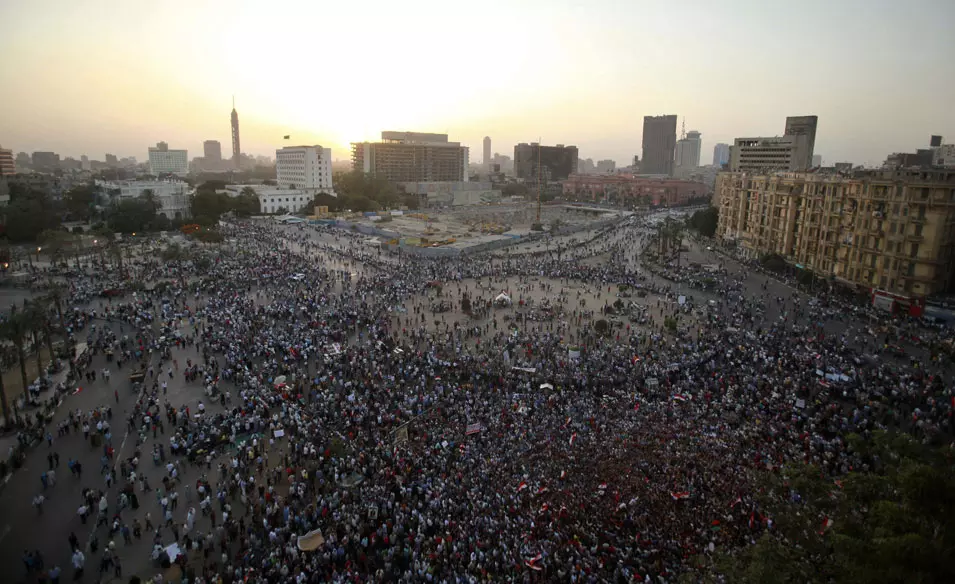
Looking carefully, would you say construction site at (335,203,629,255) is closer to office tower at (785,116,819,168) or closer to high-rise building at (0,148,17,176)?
office tower at (785,116,819,168)

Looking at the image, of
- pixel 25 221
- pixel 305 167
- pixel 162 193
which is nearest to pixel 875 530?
pixel 25 221

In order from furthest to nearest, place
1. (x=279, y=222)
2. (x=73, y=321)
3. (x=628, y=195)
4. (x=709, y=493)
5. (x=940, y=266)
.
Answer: (x=628, y=195) < (x=279, y=222) < (x=940, y=266) < (x=73, y=321) < (x=709, y=493)

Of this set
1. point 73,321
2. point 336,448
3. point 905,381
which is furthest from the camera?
point 73,321

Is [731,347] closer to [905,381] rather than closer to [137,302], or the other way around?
[905,381]

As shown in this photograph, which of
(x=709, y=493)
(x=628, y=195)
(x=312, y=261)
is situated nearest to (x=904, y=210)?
(x=709, y=493)

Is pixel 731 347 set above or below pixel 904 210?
below

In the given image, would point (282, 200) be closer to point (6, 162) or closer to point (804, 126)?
point (6, 162)

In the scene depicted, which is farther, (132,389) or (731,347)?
(731,347)

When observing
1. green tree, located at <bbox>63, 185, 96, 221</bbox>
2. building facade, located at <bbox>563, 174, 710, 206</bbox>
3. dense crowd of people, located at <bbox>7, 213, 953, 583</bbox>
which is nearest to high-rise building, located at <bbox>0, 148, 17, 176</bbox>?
green tree, located at <bbox>63, 185, 96, 221</bbox>
